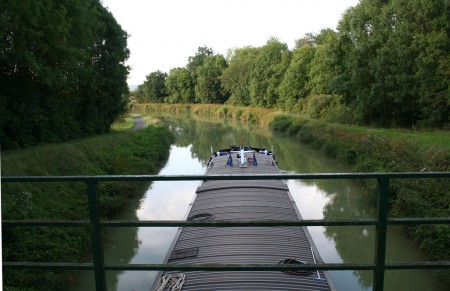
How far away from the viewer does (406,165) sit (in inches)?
597

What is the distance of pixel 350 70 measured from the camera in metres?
27.2

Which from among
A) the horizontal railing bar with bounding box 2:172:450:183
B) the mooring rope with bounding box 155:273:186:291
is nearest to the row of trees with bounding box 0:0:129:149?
the mooring rope with bounding box 155:273:186:291

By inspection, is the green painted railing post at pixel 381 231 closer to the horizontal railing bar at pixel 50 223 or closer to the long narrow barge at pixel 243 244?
the horizontal railing bar at pixel 50 223

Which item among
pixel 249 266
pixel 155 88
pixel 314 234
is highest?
pixel 155 88

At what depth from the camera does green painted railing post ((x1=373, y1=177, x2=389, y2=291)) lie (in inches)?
109

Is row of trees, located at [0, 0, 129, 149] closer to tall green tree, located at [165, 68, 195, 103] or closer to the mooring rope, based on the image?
the mooring rope

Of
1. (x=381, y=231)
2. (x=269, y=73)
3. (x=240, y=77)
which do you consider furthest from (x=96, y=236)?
(x=240, y=77)

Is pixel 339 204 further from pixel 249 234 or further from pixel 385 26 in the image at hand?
pixel 385 26

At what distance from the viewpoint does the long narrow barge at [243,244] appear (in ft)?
18.0

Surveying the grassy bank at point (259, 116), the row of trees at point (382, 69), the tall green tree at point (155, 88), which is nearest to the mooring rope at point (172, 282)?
the grassy bank at point (259, 116)

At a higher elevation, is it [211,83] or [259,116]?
[211,83]

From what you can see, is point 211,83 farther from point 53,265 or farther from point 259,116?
point 53,265

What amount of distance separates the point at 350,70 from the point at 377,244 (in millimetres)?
25933

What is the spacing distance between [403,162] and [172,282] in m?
12.4
